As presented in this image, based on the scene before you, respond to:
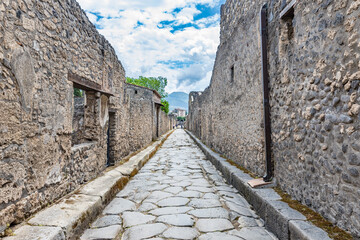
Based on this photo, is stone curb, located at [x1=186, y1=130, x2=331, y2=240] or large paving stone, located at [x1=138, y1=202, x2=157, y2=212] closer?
stone curb, located at [x1=186, y1=130, x2=331, y2=240]

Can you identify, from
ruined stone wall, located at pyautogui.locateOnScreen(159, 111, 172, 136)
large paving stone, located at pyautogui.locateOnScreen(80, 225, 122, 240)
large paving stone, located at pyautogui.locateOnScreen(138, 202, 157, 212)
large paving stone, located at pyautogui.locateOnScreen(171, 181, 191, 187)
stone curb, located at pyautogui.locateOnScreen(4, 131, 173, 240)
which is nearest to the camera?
stone curb, located at pyautogui.locateOnScreen(4, 131, 173, 240)

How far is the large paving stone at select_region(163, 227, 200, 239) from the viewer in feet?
7.94

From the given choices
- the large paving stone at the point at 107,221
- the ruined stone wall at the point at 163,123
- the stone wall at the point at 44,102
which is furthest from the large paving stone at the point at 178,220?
the ruined stone wall at the point at 163,123

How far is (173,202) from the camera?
3500 mm

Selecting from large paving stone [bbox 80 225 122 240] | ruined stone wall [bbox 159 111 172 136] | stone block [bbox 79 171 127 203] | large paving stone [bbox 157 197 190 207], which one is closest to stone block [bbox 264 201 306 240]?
large paving stone [bbox 157 197 190 207]

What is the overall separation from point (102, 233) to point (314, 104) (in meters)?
2.46

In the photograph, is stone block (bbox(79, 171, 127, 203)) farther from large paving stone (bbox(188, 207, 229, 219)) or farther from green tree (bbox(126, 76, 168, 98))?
green tree (bbox(126, 76, 168, 98))

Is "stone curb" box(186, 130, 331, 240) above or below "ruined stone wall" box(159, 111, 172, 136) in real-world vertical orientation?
below

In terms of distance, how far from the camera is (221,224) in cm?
272

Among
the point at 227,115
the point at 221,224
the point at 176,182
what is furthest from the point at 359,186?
the point at 227,115

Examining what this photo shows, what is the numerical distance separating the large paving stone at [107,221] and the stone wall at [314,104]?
6.71 feet

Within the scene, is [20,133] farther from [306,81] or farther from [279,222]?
[306,81]

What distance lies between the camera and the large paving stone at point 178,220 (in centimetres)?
272

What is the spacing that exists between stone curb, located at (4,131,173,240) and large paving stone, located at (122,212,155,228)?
0.36 meters
